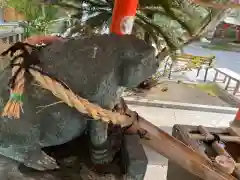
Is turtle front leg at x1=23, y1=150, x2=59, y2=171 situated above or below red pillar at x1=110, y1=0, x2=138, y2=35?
below

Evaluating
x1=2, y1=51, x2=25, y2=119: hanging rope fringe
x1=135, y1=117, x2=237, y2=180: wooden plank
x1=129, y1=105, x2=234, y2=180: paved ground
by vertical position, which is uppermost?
x1=2, y1=51, x2=25, y2=119: hanging rope fringe

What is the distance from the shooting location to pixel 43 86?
1.21ft

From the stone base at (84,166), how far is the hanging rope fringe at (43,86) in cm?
8

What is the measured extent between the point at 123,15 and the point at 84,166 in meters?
0.26

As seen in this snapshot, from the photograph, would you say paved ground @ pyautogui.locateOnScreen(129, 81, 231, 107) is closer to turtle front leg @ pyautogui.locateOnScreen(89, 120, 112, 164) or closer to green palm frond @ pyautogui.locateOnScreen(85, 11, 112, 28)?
green palm frond @ pyautogui.locateOnScreen(85, 11, 112, 28)

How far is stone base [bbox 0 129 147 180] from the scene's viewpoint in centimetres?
40

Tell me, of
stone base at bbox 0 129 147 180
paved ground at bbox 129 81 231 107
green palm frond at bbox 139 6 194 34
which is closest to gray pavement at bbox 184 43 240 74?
paved ground at bbox 129 81 231 107

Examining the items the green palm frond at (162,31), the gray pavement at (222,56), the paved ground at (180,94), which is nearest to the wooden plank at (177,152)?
the green palm frond at (162,31)

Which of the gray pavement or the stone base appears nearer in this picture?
the stone base

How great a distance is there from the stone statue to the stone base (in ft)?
0.06

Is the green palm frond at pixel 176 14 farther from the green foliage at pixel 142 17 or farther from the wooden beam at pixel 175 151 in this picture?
the wooden beam at pixel 175 151

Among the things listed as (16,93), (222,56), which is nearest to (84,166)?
(16,93)

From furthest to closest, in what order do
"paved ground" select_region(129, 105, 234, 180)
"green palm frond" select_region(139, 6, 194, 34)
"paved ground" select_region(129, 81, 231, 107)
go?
"paved ground" select_region(129, 81, 231, 107), "paved ground" select_region(129, 105, 234, 180), "green palm frond" select_region(139, 6, 194, 34)

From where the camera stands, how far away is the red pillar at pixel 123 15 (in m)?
0.51
